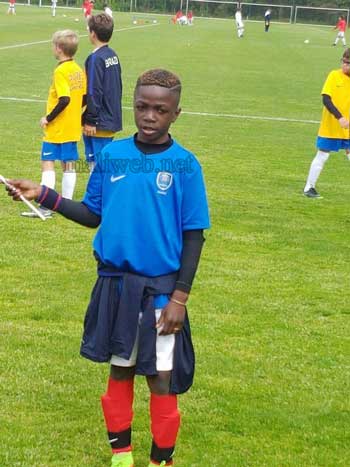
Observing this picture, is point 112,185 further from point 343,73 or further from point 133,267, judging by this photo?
point 343,73

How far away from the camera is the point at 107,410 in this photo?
4.24m

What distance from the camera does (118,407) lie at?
4.23 m

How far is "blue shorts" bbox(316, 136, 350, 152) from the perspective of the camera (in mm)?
11477

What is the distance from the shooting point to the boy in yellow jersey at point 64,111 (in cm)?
911

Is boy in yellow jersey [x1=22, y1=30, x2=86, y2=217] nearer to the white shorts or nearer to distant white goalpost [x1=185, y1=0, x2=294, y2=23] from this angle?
the white shorts

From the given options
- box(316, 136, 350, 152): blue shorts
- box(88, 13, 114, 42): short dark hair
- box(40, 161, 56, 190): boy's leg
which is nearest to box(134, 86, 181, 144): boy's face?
box(88, 13, 114, 42): short dark hair

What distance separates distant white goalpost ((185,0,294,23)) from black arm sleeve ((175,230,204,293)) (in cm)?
8437

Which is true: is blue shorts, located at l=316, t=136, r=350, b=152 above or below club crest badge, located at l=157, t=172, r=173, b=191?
below

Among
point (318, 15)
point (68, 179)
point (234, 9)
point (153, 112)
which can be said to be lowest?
point (318, 15)

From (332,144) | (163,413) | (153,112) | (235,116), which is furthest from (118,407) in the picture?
(235,116)

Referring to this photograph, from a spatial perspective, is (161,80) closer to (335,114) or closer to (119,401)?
(119,401)

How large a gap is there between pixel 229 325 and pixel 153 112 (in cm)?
293

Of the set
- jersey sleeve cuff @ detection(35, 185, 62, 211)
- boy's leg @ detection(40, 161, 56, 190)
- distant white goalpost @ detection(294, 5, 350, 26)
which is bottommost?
distant white goalpost @ detection(294, 5, 350, 26)

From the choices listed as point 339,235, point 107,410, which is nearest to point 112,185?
point 107,410
